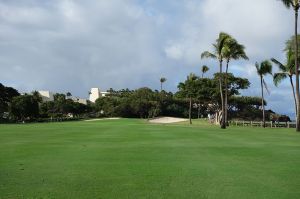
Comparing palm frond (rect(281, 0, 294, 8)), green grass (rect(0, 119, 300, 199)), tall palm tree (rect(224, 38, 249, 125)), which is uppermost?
palm frond (rect(281, 0, 294, 8))

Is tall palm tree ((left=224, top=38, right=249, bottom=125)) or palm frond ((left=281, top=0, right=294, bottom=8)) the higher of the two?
palm frond ((left=281, top=0, right=294, bottom=8))

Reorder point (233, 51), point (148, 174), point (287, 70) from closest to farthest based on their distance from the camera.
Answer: point (148, 174) < point (287, 70) < point (233, 51)

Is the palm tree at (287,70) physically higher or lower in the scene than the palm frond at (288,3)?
lower

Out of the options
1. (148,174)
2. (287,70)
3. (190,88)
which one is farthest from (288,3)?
(190,88)

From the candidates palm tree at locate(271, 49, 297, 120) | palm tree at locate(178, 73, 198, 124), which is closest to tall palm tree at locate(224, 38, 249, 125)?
palm tree at locate(271, 49, 297, 120)

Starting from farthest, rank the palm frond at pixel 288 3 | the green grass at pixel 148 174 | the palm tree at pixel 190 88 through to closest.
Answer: the palm tree at pixel 190 88 < the palm frond at pixel 288 3 < the green grass at pixel 148 174

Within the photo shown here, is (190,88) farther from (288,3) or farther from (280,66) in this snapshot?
(288,3)

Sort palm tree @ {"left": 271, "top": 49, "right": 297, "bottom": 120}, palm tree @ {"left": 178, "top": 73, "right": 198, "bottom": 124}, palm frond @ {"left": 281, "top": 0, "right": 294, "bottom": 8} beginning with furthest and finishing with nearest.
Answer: palm tree @ {"left": 178, "top": 73, "right": 198, "bottom": 124} → palm tree @ {"left": 271, "top": 49, "right": 297, "bottom": 120} → palm frond @ {"left": 281, "top": 0, "right": 294, "bottom": 8}

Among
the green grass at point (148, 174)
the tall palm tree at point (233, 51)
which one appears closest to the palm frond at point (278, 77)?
the tall palm tree at point (233, 51)

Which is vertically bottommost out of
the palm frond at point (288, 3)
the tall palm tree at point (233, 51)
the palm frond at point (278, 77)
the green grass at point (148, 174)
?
the green grass at point (148, 174)

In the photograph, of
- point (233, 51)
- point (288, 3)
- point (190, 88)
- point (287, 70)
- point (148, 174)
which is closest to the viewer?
point (148, 174)

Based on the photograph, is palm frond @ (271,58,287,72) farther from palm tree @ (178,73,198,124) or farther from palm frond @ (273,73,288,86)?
palm tree @ (178,73,198,124)

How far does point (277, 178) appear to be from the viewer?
1304 cm

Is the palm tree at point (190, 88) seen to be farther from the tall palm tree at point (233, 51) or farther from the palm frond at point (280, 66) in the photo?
the palm frond at point (280, 66)
